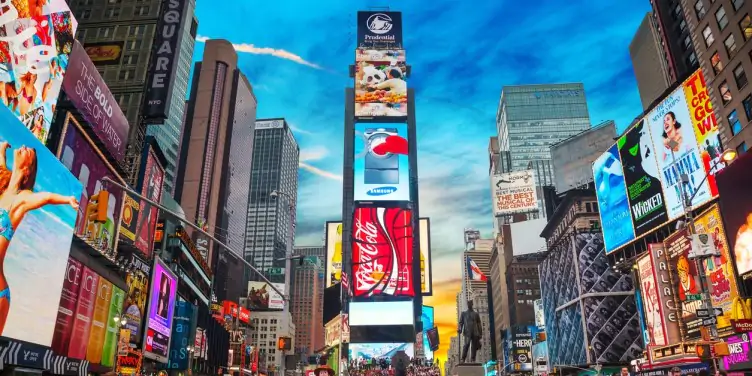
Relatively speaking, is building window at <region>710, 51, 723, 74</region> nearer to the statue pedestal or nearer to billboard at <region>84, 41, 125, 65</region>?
the statue pedestal

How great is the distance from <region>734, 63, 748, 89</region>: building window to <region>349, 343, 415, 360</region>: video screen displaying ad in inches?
2247

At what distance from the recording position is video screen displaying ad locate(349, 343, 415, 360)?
80438 mm

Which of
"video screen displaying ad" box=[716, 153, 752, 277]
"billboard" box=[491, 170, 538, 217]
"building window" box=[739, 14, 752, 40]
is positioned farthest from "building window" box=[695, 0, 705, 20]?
"billboard" box=[491, 170, 538, 217]

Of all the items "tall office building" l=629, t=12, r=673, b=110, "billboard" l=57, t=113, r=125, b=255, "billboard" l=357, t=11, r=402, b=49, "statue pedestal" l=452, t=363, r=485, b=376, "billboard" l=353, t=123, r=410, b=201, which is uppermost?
"billboard" l=357, t=11, r=402, b=49

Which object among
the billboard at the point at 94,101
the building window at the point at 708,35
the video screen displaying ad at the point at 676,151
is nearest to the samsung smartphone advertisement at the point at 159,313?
the billboard at the point at 94,101

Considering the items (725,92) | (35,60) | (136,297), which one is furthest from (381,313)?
(35,60)

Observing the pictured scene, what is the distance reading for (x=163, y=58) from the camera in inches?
1989

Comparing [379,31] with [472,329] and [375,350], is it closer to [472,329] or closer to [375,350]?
[375,350]

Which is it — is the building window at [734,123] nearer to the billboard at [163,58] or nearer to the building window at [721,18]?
the building window at [721,18]

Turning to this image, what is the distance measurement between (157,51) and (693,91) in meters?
47.6

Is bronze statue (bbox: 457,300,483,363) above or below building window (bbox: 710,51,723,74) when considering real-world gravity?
below

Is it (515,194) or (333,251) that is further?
(515,194)

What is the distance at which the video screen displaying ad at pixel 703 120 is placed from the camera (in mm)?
39562

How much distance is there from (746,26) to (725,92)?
4781 millimetres
